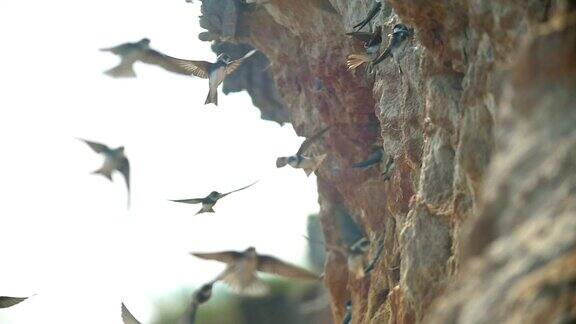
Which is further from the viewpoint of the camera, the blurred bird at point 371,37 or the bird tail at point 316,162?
the bird tail at point 316,162

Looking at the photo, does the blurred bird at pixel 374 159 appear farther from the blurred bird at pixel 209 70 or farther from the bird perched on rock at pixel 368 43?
the blurred bird at pixel 209 70

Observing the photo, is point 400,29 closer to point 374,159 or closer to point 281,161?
point 374,159

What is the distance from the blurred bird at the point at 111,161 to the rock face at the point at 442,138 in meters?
2.56

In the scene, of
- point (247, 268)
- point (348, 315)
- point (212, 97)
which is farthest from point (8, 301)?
point (348, 315)

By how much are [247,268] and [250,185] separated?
0.79 meters

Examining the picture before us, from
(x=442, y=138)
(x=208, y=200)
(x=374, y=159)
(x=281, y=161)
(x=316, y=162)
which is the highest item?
(x=281, y=161)

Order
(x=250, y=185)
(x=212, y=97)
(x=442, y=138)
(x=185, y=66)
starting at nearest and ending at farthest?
(x=442, y=138) → (x=250, y=185) → (x=212, y=97) → (x=185, y=66)

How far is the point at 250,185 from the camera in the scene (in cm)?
842

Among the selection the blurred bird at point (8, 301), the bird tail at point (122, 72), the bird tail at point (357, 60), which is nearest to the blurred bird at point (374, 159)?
the bird tail at point (357, 60)

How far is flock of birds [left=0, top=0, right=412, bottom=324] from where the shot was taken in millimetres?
8055

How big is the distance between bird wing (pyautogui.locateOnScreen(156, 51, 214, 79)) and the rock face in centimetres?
131

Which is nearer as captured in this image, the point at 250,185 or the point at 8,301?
the point at 8,301

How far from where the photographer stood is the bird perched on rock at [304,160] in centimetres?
1040

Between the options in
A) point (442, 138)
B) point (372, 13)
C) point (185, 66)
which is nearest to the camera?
point (442, 138)
